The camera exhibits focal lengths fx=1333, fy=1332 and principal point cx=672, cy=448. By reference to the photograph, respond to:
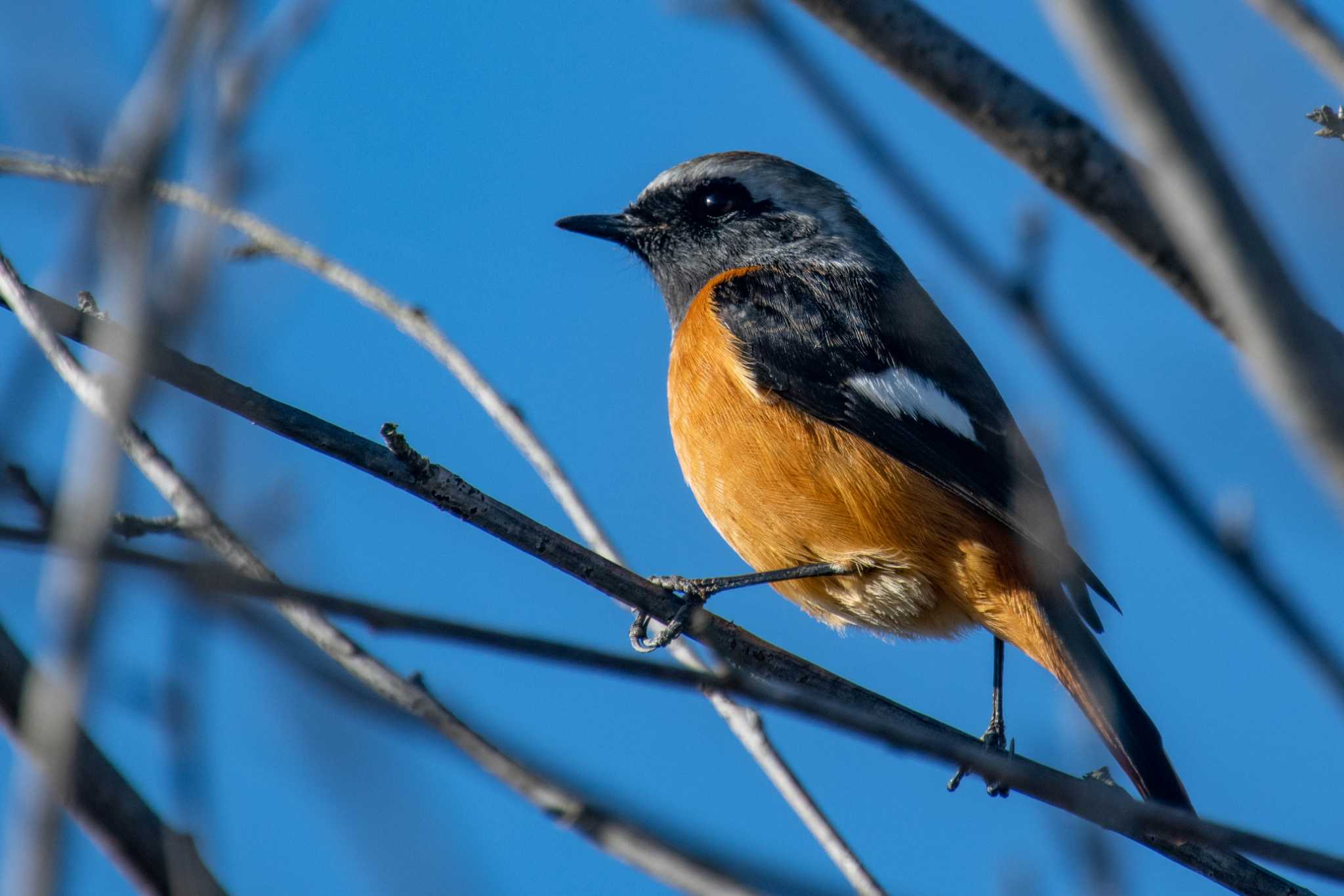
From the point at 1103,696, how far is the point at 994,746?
514 millimetres

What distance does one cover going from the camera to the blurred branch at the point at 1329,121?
8.19ft

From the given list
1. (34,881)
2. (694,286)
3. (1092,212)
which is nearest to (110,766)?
(34,881)

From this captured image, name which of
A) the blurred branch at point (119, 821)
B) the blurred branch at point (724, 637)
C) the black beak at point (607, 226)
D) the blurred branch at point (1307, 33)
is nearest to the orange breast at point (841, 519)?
the blurred branch at point (724, 637)

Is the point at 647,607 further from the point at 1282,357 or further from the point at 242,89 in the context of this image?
the point at 1282,357

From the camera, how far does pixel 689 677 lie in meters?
1.51

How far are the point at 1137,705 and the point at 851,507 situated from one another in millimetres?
1183

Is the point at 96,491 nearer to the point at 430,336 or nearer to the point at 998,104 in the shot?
the point at 998,104

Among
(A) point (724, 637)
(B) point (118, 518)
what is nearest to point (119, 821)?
(B) point (118, 518)

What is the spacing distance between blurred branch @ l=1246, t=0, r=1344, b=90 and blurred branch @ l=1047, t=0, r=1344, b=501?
1.36ft

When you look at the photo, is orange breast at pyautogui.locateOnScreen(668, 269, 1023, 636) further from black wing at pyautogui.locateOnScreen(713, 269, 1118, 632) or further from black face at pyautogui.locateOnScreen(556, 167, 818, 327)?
black face at pyautogui.locateOnScreen(556, 167, 818, 327)

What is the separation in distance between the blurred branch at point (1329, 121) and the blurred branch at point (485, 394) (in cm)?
190

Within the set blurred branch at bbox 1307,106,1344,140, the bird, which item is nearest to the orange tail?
the bird

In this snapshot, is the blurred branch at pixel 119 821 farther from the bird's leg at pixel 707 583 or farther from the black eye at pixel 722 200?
the black eye at pixel 722 200

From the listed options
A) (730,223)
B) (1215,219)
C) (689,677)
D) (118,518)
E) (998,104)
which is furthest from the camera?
(730,223)
